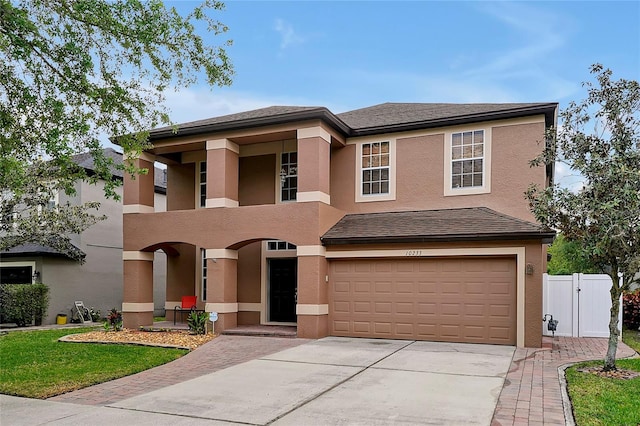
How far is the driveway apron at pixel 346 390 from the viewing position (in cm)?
644

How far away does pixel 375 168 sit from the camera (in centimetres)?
1520

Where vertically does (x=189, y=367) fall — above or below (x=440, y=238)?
below

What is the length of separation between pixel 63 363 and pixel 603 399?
9.40 metres

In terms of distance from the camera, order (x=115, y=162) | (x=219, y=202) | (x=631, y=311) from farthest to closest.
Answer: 1. (x=115, y=162)
2. (x=631, y=311)
3. (x=219, y=202)

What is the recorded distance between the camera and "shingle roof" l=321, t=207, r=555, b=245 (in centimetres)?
1212


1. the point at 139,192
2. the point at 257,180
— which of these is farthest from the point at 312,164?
the point at 139,192

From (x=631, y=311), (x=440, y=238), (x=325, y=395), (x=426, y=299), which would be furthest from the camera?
(x=631, y=311)

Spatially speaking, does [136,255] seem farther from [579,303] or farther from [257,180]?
[579,303]

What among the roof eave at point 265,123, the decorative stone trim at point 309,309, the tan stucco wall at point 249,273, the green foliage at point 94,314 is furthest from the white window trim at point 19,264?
the decorative stone trim at point 309,309

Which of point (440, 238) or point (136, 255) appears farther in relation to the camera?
point (136, 255)

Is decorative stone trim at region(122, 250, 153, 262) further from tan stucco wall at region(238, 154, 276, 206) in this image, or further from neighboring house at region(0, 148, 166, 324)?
neighboring house at region(0, 148, 166, 324)

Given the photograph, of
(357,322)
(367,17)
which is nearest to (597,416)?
(357,322)

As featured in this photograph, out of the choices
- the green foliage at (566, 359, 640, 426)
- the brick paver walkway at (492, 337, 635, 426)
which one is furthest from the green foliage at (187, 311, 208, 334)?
the green foliage at (566, 359, 640, 426)

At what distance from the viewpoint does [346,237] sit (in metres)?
13.5
